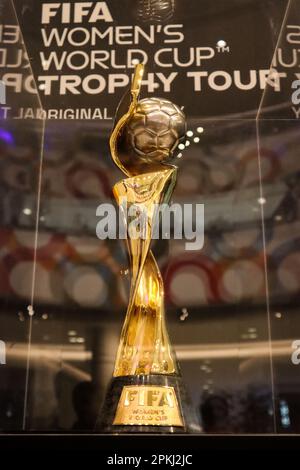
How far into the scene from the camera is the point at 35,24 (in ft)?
6.88

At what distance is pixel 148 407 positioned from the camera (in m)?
1.51

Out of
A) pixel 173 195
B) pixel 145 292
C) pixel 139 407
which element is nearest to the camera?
pixel 139 407

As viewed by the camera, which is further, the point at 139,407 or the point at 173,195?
the point at 173,195

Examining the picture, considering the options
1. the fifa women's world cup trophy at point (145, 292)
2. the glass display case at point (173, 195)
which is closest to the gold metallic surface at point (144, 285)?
the fifa women's world cup trophy at point (145, 292)

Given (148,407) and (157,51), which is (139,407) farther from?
(157,51)

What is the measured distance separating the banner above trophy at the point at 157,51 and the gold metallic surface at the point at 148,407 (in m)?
0.97

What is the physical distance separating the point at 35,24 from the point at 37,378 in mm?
1155

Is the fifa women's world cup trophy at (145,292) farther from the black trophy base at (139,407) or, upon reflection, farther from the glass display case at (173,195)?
the glass display case at (173,195)

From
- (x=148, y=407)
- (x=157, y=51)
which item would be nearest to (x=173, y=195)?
(x=157, y=51)

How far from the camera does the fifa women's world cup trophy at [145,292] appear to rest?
60.1 inches

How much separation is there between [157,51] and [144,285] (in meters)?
0.87

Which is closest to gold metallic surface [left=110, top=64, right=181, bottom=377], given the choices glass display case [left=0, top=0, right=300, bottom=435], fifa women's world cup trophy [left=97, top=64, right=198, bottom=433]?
fifa women's world cup trophy [left=97, top=64, right=198, bottom=433]

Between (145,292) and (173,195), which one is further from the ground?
(173,195)
